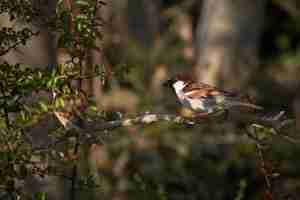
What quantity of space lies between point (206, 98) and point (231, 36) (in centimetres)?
1002

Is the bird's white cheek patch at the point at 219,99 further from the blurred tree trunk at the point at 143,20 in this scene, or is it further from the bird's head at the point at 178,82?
the blurred tree trunk at the point at 143,20

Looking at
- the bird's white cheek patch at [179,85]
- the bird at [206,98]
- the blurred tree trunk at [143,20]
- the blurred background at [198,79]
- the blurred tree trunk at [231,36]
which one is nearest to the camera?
the bird at [206,98]

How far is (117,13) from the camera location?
15641mm

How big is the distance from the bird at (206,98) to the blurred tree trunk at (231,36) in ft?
30.2

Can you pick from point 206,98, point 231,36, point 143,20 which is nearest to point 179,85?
point 206,98

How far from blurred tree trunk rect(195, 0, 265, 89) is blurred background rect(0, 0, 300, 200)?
0.06 feet

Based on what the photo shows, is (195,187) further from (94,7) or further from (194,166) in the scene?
(94,7)

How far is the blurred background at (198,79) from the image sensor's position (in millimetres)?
12117

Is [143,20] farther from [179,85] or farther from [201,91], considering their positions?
[201,91]

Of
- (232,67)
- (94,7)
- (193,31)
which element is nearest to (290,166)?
(232,67)

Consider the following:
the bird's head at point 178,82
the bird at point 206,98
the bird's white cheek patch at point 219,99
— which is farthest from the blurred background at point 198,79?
the bird's white cheek patch at point 219,99

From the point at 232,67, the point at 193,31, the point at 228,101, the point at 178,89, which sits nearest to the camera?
the point at 228,101

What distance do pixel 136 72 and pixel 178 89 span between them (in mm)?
7163

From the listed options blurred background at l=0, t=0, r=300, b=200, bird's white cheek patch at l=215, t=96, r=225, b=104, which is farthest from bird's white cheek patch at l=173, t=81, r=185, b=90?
blurred background at l=0, t=0, r=300, b=200
